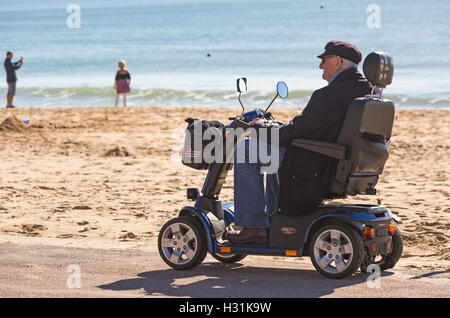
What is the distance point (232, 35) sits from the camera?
70375 mm

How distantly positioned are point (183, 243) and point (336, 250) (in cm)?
119

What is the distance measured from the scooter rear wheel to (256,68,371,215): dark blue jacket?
23 centimetres

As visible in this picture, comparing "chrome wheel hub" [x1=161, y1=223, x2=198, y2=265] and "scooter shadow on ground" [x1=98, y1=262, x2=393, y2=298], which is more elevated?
"chrome wheel hub" [x1=161, y1=223, x2=198, y2=265]

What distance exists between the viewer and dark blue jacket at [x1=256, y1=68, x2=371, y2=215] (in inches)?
236

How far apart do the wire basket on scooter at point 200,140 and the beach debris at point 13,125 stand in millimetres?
10476

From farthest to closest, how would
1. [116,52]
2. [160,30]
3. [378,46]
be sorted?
[160,30] < [116,52] < [378,46]

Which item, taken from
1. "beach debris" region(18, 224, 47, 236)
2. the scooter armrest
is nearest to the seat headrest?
the scooter armrest

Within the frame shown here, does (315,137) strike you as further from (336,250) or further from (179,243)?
(179,243)

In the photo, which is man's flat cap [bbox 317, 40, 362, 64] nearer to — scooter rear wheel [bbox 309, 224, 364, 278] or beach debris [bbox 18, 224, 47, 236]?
scooter rear wheel [bbox 309, 224, 364, 278]

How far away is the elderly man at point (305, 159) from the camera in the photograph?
600cm
